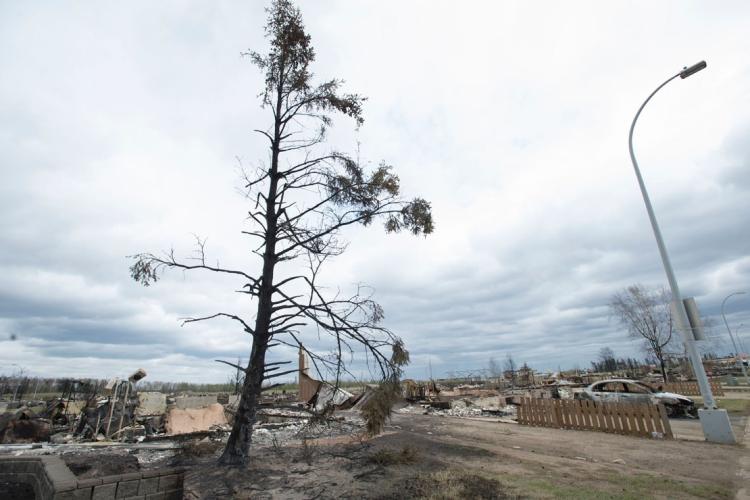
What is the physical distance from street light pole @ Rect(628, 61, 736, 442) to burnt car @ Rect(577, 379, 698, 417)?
432cm

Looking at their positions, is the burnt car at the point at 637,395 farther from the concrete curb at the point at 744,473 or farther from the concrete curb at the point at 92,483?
the concrete curb at the point at 92,483

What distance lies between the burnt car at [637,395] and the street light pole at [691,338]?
432 cm

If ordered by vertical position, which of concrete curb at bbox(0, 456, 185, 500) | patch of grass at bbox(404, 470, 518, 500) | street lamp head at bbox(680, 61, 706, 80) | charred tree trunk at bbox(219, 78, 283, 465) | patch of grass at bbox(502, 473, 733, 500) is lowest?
patch of grass at bbox(502, 473, 733, 500)

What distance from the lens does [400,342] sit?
8.10 m

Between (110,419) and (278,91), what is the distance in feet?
41.5

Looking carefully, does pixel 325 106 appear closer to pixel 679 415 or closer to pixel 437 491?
pixel 437 491

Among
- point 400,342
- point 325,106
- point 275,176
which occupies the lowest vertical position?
point 400,342

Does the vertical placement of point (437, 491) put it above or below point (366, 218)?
below

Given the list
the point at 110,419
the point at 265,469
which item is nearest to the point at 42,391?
the point at 110,419

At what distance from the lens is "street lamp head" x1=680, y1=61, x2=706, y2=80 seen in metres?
10.8

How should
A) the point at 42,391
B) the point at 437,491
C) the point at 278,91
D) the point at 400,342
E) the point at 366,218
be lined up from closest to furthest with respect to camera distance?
the point at 437,491 → the point at 400,342 → the point at 366,218 → the point at 278,91 → the point at 42,391

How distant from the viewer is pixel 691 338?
1006 centimetres

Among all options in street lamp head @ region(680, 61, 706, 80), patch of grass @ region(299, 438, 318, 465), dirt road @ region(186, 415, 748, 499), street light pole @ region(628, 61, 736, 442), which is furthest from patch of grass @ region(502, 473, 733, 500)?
street lamp head @ region(680, 61, 706, 80)

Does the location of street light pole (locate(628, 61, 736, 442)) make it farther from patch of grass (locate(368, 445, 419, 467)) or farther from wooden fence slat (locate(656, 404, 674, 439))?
patch of grass (locate(368, 445, 419, 467))
